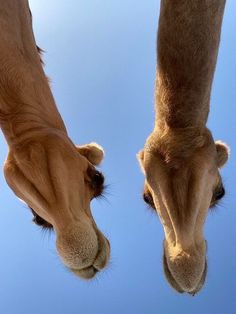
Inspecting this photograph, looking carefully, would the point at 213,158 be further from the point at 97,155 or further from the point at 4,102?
the point at 4,102

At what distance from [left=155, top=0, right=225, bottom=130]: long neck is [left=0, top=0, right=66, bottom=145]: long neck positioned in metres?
1.00

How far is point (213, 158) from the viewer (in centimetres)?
461

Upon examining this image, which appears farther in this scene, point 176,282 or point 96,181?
point 96,181

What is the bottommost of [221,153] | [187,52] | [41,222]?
[41,222]

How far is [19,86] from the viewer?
190 inches

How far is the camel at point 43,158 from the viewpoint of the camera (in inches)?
168

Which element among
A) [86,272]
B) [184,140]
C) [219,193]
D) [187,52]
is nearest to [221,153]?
[219,193]

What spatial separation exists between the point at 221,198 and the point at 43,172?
1519 mm

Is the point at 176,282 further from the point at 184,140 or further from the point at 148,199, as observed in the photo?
Result: the point at 184,140

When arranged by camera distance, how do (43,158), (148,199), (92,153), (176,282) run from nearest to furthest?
(176,282) < (43,158) < (148,199) < (92,153)

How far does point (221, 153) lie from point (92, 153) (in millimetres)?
1068

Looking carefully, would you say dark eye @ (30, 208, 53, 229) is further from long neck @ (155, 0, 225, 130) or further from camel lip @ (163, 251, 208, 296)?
long neck @ (155, 0, 225, 130)

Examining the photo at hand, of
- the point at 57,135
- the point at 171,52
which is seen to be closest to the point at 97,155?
the point at 57,135

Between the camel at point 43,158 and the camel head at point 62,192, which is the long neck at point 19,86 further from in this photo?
the camel head at point 62,192
